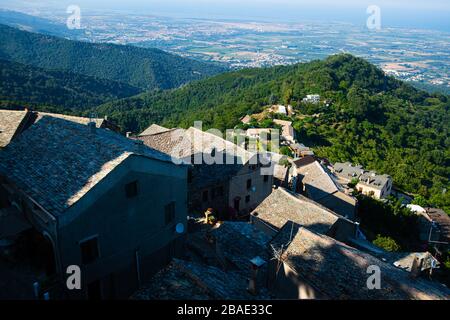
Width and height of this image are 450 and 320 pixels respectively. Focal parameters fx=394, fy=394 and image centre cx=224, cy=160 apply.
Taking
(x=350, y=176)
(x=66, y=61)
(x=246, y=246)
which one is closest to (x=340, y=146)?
(x=350, y=176)

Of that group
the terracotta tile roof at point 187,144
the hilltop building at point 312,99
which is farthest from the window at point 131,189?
the hilltop building at point 312,99

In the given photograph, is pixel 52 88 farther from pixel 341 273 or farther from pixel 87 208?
pixel 341 273

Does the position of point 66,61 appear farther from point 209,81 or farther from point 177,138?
point 177,138

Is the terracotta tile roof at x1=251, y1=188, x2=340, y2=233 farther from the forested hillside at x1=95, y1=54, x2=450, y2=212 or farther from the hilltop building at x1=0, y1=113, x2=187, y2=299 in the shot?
the forested hillside at x1=95, y1=54, x2=450, y2=212

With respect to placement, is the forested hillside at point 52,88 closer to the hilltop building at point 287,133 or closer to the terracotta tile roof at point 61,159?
the hilltop building at point 287,133

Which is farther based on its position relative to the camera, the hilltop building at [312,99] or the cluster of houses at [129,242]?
the hilltop building at [312,99]

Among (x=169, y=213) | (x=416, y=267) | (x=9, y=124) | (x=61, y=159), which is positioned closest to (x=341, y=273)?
(x=416, y=267)

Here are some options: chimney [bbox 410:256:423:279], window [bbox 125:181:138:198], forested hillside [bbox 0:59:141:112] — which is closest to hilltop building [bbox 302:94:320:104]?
forested hillside [bbox 0:59:141:112]
